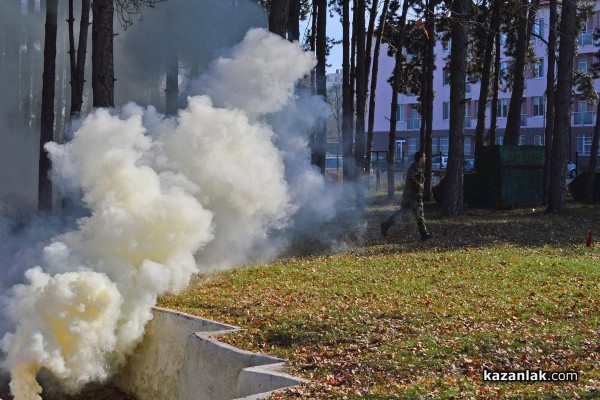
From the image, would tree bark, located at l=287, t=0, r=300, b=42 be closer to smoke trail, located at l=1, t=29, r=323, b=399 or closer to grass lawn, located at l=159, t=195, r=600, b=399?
grass lawn, located at l=159, t=195, r=600, b=399

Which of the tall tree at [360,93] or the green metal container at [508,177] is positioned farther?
the green metal container at [508,177]

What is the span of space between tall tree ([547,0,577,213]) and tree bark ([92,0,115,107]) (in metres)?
14.1

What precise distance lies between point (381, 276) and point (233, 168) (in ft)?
10.4

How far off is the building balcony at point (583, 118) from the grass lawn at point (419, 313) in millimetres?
51756

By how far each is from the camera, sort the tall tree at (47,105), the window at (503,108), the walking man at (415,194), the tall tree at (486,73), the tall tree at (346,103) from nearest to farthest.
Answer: the walking man at (415,194)
the tall tree at (47,105)
the tall tree at (346,103)
the tall tree at (486,73)
the window at (503,108)

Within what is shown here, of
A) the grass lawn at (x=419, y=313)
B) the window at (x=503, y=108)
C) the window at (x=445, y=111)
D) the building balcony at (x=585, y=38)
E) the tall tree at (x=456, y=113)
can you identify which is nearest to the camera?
the grass lawn at (x=419, y=313)

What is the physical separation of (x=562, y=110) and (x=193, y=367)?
17059 mm

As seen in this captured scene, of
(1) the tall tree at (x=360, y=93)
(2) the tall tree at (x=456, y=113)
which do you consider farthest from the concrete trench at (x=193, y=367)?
(1) the tall tree at (x=360, y=93)

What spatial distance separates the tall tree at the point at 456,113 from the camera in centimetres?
2236

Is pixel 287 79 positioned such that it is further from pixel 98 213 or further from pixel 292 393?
pixel 292 393

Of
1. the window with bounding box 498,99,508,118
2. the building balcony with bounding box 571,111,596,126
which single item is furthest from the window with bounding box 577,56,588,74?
the window with bounding box 498,99,508,118

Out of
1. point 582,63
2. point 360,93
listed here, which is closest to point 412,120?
point 582,63

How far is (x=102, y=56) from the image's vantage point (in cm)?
1513

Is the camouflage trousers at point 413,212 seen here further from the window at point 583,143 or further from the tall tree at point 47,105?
the window at point 583,143
